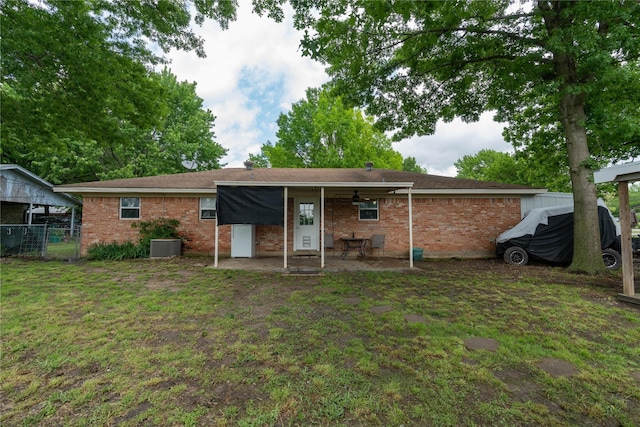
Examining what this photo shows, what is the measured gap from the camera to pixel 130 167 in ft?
62.7

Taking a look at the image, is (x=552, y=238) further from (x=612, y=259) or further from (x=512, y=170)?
(x=512, y=170)

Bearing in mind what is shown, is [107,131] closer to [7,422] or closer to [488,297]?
[7,422]

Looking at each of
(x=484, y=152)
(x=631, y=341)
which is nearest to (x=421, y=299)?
(x=631, y=341)

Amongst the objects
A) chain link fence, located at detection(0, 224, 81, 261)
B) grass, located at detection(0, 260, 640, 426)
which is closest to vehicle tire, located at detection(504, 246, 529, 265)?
grass, located at detection(0, 260, 640, 426)

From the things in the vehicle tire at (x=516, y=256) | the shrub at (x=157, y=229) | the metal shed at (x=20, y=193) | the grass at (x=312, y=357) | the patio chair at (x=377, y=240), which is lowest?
the grass at (x=312, y=357)

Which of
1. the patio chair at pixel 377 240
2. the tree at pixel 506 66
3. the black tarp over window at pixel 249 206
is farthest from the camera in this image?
the patio chair at pixel 377 240

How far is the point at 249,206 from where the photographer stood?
7754mm

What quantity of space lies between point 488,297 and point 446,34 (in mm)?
7377

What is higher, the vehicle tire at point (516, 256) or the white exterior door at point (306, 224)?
the white exterior door at point (306, 224)

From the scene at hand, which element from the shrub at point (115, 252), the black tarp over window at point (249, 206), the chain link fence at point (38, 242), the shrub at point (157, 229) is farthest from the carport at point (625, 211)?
the chain link fence at point (38, 242)

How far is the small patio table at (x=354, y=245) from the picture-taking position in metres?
9.89

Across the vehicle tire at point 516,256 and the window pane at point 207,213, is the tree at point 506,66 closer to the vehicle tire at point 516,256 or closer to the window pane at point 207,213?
the vehicle tire at point 516,256

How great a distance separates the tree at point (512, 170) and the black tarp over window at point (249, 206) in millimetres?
10449

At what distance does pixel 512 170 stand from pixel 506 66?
22918 millimetres
